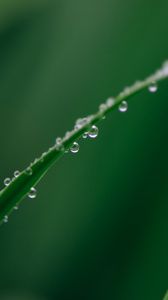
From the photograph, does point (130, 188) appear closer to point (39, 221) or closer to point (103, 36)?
point (39, 221)

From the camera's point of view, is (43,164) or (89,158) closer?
(43,164)

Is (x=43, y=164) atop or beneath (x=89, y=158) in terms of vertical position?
beneath

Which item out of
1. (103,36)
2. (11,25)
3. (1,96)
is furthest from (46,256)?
(11,25)

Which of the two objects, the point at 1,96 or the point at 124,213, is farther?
the point at 1,96

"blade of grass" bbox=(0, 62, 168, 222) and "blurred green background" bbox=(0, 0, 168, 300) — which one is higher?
"blurred green background" bbox=(0, 0, 168, 300)

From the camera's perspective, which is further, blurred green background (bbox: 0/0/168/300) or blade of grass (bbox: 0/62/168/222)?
blurred green background (bbox: 0/0/168/300)

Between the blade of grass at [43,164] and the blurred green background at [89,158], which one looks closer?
the blade of grass at [43,164]

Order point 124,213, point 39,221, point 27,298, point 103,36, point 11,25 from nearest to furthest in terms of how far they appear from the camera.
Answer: point 27,298 < point 124,213 < point 39,221 < point 103,36 < point 11,25

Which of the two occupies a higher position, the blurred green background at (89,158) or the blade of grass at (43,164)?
the blurred green background at (89,158)
